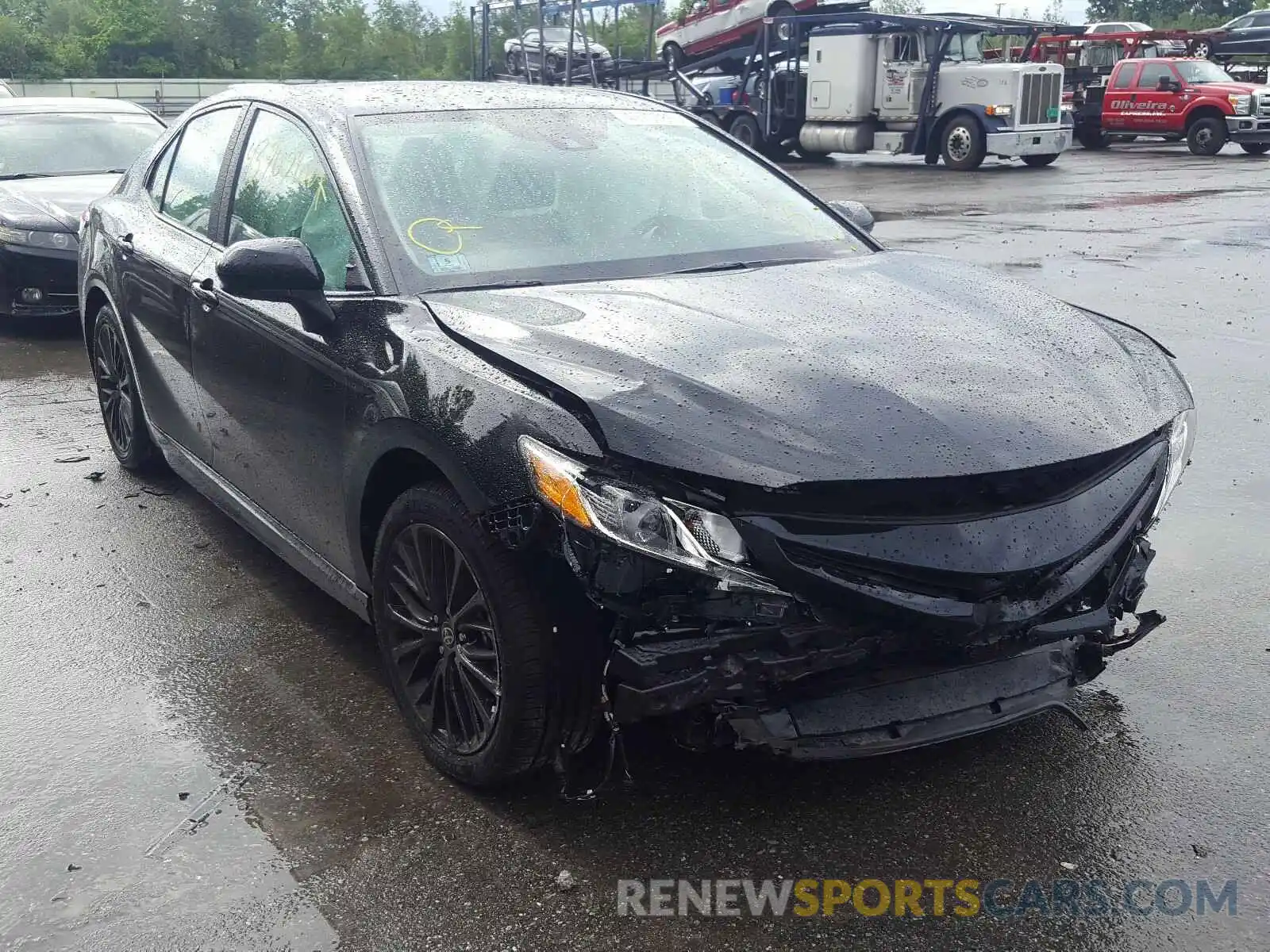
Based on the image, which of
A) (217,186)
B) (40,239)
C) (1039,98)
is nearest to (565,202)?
(217,186)

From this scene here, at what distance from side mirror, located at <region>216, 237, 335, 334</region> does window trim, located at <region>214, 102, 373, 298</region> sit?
3.5 inches

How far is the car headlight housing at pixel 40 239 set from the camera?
28.8ft

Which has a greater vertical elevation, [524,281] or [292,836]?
[524,281]

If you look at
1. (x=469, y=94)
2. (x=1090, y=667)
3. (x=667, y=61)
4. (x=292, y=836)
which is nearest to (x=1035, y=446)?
(x=1090, y=667)

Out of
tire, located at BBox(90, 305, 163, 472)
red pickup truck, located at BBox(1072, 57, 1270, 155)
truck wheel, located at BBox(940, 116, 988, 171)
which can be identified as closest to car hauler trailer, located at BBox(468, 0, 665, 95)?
truck wheel, located at BBox(940, 116, 988, 171)

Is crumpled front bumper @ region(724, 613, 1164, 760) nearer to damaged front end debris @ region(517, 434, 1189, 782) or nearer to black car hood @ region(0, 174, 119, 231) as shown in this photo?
damaged front end debris @ region(517, 434, 1189, 782)

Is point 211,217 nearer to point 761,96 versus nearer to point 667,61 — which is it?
point 761,96

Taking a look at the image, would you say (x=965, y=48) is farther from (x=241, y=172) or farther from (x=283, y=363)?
(x=283, y=363)

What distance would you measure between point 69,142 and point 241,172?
6873mm

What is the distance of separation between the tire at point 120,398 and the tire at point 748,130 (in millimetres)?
20453

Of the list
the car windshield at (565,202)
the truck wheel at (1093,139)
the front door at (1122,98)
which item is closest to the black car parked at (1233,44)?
the truck wheel at (1093,139)

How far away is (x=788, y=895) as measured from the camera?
2.77 metres

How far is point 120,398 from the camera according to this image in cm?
568

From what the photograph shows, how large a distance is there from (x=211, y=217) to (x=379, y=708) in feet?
6.24
